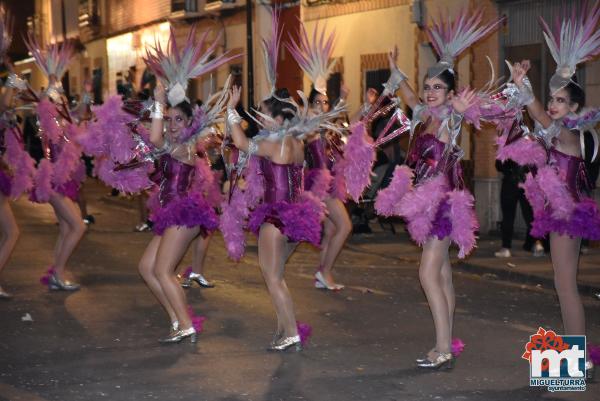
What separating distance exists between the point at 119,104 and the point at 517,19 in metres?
9.14

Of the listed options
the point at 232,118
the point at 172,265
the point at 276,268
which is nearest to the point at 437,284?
the point at 276,268

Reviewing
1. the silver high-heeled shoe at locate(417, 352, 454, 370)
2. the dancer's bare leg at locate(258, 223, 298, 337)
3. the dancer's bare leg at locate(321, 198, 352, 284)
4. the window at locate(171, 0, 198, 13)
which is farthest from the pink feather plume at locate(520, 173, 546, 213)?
the window at locate(171, 0, 198, 13)

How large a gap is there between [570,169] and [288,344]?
8.11 feet

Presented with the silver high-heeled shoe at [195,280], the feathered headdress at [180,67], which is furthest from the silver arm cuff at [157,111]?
the silver high-heeled shoe at [195,280]

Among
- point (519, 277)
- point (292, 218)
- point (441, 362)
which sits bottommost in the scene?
point (519, 277)

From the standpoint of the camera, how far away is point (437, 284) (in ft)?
24.4

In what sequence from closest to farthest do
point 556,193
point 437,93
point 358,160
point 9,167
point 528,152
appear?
point 556,193 → point 528,152 → point 437,93 → point 358,160 → point 9,167

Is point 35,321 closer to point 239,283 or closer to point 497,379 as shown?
point 239,283

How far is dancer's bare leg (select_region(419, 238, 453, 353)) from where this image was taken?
7.42 meters

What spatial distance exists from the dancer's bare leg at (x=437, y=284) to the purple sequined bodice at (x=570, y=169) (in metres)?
0.90

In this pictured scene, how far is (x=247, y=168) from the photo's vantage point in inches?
324

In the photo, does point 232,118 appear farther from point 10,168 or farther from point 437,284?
point 10,168

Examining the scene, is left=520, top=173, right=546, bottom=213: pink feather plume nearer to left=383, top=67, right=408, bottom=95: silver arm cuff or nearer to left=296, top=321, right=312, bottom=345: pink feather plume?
left=383, top=67, right=408, bottom=95: silver arm cuff

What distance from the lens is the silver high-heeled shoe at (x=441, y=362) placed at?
746cm
